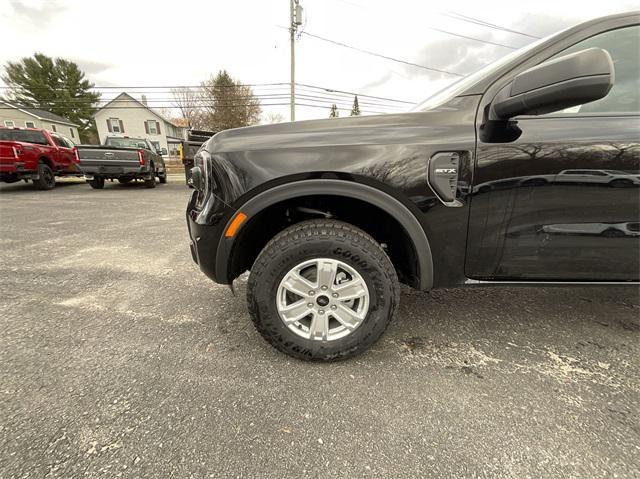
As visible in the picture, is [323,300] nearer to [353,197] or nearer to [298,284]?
[298,284]

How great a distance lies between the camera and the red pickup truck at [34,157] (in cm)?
877

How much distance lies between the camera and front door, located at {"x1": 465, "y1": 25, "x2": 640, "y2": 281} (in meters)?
1.55

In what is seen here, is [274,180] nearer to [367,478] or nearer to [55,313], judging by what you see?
[367,478]

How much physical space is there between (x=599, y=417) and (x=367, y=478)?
114 cm

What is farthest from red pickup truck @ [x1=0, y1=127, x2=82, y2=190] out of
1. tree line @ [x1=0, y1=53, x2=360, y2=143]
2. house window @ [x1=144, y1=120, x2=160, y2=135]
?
house window @ [x1=144, y1=120, x2=160, y2=135]

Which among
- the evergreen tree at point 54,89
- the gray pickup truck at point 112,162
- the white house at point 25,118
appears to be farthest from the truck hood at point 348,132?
the evergreen tree at point 54,89

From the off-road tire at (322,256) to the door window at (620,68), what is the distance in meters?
1.25

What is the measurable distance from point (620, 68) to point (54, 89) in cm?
5554

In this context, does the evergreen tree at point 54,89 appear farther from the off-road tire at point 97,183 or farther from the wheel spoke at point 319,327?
the wheel spoke at point 319,327

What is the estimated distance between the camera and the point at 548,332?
2104 millimetres

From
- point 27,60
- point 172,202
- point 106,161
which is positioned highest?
point 27,60

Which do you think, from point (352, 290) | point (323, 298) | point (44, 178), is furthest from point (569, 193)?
point (44, 178)

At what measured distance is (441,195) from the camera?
1.61m

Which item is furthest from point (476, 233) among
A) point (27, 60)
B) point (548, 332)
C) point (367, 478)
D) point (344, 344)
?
point (27, 60)
